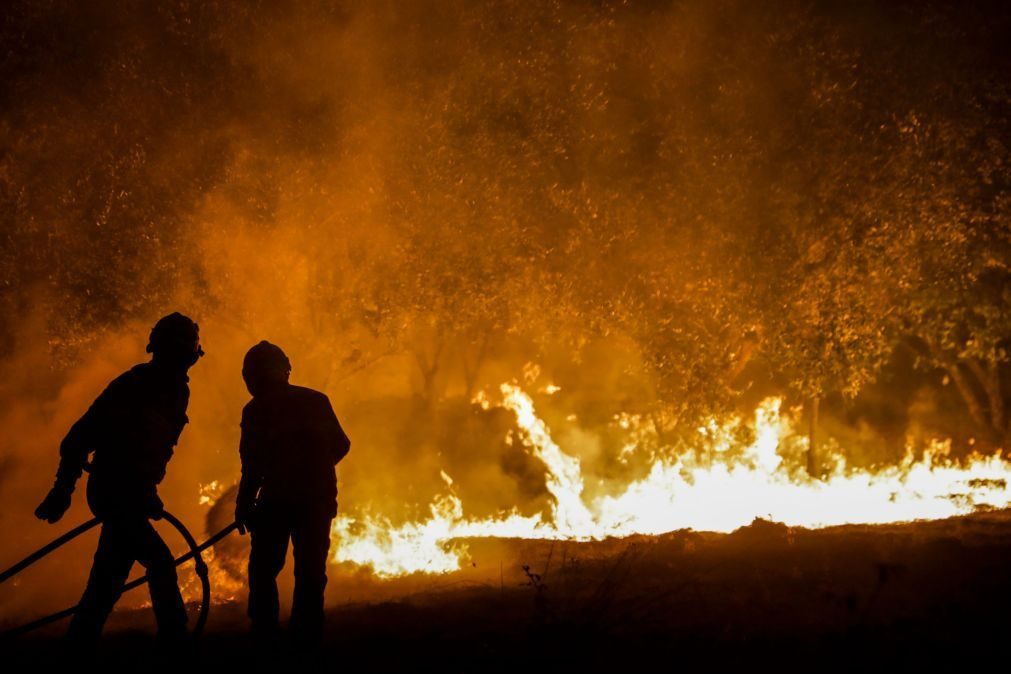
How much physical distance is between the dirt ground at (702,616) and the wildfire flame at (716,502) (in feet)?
7.21

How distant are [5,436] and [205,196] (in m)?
7.29

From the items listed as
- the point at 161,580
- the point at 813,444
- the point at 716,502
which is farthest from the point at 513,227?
the point at 161,580

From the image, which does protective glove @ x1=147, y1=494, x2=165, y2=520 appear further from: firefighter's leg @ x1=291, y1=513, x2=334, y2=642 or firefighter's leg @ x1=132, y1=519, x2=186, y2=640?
firefighter's leg @ x1=291, y1=513, x2=334, y2=642

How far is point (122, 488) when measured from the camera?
5285 mm

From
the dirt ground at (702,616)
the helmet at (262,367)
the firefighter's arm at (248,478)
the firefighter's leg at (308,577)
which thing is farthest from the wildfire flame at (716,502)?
the helmet at (262,367)

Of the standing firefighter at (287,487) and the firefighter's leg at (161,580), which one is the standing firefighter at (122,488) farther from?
the standing firefighter at (287,487)

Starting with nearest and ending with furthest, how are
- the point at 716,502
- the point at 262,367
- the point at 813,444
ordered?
the point at 262,367, the point at 716,502, the point at 813,444

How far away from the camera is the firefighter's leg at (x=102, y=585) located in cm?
521

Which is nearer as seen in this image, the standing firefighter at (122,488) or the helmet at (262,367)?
the standing firefighter at (122,488)

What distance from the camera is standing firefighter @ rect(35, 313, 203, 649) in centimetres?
525

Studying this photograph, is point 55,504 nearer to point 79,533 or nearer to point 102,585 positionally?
point 79,533

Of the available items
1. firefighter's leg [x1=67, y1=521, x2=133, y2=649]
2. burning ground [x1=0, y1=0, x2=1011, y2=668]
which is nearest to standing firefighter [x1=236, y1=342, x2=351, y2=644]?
firefighter's leg [x1=67, y1=521, x2=133, y2=649]

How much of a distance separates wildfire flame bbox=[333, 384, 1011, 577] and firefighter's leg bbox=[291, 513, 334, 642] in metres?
6.79

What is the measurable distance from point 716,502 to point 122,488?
11358 mm
